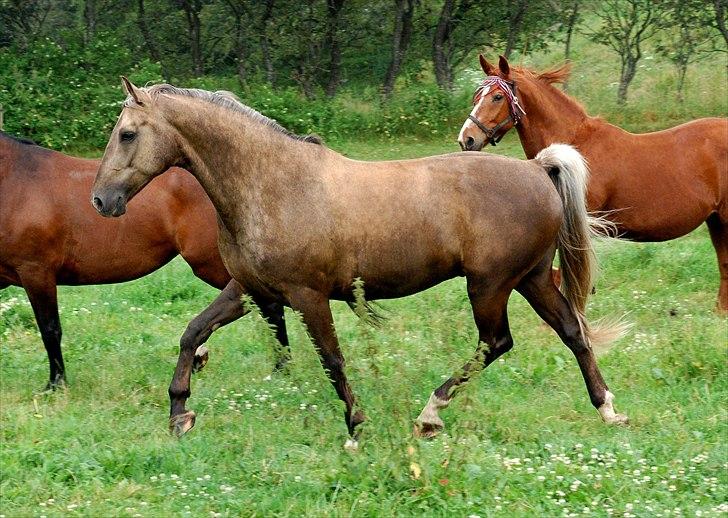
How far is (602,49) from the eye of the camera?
75.8 feet

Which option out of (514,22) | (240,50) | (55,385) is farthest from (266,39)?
(55,385)

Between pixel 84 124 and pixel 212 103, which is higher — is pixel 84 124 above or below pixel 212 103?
below

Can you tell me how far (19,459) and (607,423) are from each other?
329 centimetres

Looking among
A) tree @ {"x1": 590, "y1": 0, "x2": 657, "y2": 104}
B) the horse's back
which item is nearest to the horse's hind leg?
the horse's back

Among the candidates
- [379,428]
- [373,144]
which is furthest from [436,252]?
[373,144]

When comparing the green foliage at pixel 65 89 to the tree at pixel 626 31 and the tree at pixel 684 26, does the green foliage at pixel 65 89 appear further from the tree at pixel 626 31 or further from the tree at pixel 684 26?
the tree at pixel 684 26

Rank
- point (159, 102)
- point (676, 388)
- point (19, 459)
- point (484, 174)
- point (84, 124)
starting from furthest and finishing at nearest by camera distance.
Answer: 1. point (84, 124)
2. point (676, 388)
3. point (484, 174)
4. point (159, 102)
5. point (19, 459)

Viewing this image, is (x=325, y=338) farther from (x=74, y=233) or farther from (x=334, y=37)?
(x=334, y=37)

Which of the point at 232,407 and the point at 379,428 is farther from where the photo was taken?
the point at 232,407

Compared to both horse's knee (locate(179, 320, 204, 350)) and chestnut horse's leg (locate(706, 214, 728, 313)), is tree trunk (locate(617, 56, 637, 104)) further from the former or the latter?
horse's knee (locate(179, 320, 204, 350))

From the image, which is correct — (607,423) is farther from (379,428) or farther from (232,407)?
(232,407)

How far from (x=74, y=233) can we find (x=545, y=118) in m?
3.94

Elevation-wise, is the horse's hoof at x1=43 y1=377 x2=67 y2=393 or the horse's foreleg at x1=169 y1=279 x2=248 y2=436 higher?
the horse's foreleg at x1=169 y1=279 x2=248 y2=436

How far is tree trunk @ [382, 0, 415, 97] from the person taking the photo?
2038cm
